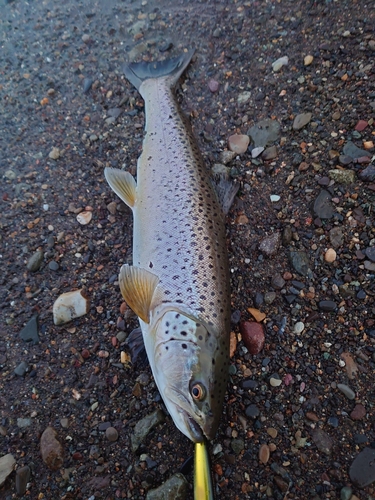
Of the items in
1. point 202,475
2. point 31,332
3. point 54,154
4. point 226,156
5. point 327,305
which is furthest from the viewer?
point 54,154

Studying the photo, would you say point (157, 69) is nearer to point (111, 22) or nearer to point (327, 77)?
point (111, 22)

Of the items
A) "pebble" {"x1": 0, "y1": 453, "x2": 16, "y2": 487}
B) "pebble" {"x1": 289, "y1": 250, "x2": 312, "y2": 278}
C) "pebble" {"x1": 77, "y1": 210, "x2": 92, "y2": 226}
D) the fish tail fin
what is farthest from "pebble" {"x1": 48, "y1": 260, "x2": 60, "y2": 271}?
the fish tail fin

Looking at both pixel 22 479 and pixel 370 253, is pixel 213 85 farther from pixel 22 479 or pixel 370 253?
pixel 22 479

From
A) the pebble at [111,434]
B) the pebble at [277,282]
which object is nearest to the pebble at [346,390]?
the pebble at [277,282]

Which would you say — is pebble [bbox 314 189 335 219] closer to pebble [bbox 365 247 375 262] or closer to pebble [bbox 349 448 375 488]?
pebble [bbox 365 247 375 262]

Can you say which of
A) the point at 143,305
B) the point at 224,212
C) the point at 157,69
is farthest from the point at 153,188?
the point at 157,69

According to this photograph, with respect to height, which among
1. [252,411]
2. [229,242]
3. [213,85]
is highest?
[213,85]

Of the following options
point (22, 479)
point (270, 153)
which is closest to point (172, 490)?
point (22, 479)
